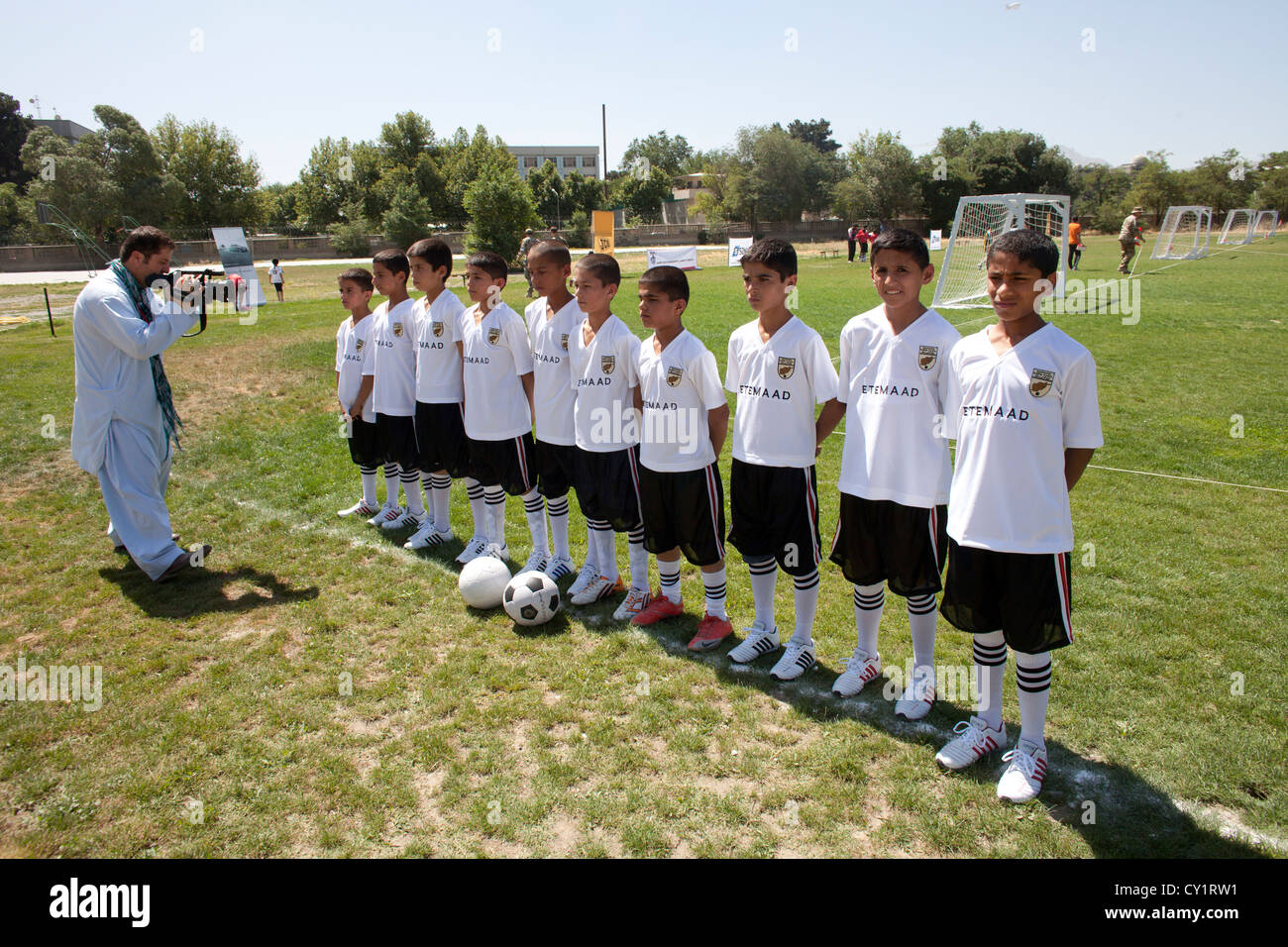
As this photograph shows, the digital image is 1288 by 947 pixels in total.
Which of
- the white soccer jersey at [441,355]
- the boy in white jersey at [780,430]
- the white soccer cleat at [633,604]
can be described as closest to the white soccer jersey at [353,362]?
the white soccer jersey at [441,355]

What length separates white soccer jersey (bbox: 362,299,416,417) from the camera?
642cm

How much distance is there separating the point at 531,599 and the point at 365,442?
2884 mm

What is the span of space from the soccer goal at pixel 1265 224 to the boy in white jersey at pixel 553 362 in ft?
180

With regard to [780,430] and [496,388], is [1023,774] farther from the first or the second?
[496,388]

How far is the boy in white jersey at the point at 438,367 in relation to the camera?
5.96m

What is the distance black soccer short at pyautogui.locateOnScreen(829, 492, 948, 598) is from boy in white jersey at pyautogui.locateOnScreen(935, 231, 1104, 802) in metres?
0.29

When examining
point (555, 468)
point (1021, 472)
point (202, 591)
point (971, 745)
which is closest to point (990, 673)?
point (971, 745)

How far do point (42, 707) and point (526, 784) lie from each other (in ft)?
9.26

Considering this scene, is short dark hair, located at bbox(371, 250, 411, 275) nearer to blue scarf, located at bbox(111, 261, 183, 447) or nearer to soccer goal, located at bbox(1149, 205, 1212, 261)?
blue scarf, located at bbox(111, 261, 183, 447)

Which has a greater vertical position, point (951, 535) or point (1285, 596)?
point (951, 535)

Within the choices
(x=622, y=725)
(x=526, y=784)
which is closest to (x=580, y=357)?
(x=622, y=725)

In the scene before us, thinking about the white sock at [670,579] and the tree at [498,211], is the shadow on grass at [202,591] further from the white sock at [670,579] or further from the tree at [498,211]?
the tree at [498,211]

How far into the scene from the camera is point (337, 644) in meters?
4.84
